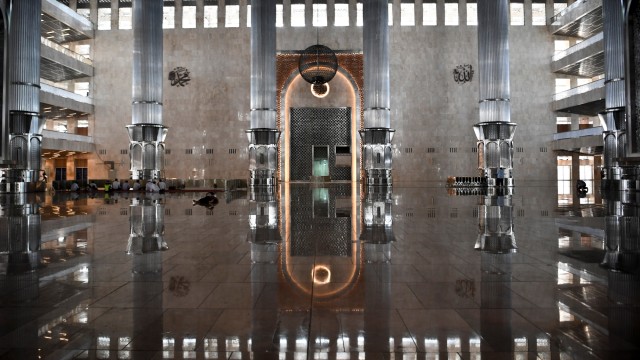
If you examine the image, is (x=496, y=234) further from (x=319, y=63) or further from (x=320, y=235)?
(x=319, y=63)

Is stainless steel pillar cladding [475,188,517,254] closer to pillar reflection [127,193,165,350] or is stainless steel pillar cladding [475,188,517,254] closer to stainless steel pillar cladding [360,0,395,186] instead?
pillar reflection [127,193,165,350]

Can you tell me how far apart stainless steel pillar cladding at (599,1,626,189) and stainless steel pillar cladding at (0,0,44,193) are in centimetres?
1992

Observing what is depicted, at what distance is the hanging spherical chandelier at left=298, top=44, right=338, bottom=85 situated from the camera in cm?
2588

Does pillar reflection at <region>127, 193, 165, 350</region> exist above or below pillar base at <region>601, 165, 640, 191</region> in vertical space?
below

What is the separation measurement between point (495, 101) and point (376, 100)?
5.39 metres

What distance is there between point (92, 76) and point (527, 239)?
107ft

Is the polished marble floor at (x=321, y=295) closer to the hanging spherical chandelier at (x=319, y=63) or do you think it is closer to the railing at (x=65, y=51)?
the hanging spherical chandelier at (x=319, y=63)

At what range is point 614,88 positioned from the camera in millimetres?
16438

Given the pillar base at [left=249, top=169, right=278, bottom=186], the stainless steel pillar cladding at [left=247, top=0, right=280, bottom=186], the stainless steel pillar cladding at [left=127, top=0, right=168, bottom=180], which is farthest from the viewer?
the stainless steel pillar cladding at [left=247, top=0, right=280, bottom=186]

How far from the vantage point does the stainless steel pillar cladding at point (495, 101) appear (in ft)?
67.2

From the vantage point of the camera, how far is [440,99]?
102 feet

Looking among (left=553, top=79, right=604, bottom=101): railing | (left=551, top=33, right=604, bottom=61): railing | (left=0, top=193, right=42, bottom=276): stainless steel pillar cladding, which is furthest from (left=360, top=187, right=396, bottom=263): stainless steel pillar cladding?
(left=551, top=33, right=604, bottom=61): railing

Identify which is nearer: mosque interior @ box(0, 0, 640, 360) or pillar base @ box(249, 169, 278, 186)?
mosque interior @ box(0, 0, 640, 360)

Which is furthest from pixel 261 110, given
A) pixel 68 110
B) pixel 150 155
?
pixel 68 110
